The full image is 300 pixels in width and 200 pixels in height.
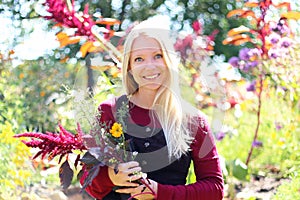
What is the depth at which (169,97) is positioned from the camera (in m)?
1.78

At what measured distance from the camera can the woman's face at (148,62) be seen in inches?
67.5

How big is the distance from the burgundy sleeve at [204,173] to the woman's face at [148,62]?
205 mm

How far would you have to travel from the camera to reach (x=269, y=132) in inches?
156

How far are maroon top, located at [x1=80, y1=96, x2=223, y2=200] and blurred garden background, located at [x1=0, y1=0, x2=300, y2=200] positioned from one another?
0.56ft

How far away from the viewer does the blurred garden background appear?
239 cm

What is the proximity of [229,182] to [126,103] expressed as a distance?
5.59 feet

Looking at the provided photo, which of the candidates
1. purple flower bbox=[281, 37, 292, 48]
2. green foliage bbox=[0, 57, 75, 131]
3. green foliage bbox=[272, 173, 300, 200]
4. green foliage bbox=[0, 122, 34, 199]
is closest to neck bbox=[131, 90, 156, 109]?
green foliage bbox=[272, 173, 300, 200]

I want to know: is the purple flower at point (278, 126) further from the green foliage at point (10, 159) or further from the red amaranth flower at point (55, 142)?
the red amaranth flower at point (55, 142)

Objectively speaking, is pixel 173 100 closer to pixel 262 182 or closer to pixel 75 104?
pixel 75 104

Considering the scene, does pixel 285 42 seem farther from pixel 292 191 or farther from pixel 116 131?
pixel 116 131

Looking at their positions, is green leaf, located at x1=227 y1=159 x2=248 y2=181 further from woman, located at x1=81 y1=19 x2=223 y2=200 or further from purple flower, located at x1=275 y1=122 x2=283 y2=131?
woman, located at x1=81 y1=19 x2=223 y2=200

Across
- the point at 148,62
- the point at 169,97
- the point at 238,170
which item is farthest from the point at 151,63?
the point at 238,170

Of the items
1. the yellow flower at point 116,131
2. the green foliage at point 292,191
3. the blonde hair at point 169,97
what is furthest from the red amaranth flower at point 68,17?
the green foliage at point 292,191

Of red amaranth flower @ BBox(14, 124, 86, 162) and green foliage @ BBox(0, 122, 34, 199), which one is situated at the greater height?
red amaranth flower @ BBox(14, 124, 86, 162)
